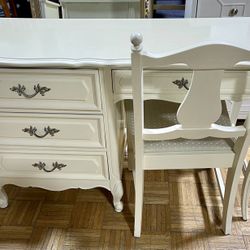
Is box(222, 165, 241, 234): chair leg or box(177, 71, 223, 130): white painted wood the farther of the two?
box(222, 165, 241, 234): chair leg

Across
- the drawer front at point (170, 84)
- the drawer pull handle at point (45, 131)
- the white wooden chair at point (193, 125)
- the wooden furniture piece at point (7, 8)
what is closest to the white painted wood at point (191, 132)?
the white wooden chair at point (193, 125)

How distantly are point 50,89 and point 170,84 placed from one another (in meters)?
0.41

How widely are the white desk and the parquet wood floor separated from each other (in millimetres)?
183

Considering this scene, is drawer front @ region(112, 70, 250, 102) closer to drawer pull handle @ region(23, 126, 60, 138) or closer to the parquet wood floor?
drawer pull handle @ region(23, 126, 60, 138)

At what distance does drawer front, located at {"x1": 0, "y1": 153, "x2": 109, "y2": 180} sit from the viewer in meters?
1.14

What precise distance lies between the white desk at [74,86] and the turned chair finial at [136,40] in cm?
16

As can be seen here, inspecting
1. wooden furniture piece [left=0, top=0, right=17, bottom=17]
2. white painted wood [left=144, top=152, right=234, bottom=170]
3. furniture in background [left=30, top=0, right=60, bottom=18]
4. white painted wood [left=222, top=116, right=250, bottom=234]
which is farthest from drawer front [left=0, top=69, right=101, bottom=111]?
wooden furniture piece [left=0, top=0, right=17, bottom=17]

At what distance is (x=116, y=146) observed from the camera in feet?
3.63

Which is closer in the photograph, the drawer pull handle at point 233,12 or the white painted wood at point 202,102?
the white painted wood at point 202,102

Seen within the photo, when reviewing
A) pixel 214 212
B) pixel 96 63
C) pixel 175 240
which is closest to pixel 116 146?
pixel 96 63

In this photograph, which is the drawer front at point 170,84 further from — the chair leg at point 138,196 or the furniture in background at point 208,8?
the furniture in background at point 208,8

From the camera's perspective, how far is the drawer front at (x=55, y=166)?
114cm

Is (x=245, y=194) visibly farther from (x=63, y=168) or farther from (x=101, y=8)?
(x=101, y=8)

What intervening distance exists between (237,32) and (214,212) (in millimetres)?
820
